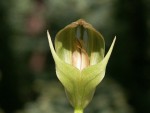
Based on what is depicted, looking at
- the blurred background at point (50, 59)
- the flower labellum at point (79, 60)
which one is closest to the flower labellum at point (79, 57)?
the flower labellum at point (79, 60)

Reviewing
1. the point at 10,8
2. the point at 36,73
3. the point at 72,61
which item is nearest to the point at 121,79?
the point at 36,73

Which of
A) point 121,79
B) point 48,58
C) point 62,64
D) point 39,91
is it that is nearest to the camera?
point 62,64

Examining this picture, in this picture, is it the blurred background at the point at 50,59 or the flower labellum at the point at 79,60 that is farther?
the blurred background at the point at 50,59

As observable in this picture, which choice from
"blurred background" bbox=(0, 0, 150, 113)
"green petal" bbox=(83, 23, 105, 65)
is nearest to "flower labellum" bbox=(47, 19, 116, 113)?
"green petal" bbox=(83, 23, 105, 65)

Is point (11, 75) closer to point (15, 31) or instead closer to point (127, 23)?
point (15, 31)

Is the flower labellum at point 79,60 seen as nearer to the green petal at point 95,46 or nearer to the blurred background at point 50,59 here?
the green petal at point 95,46

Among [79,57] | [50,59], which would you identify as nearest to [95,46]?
[79,57]
